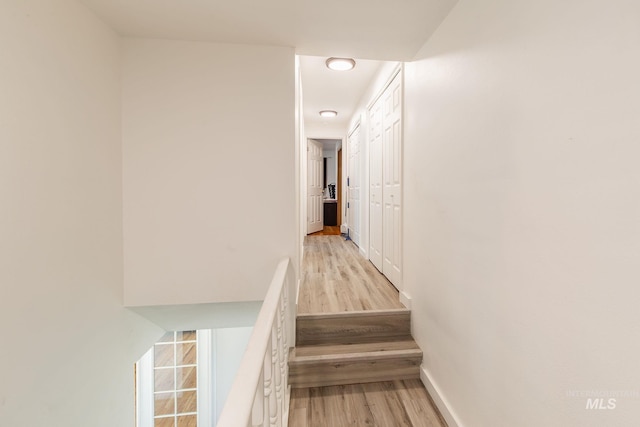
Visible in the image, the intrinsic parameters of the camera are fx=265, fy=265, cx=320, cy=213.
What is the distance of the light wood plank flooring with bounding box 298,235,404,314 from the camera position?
2236 millimetres

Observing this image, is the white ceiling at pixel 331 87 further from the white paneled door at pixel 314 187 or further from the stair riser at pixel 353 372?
the stair riser at pixel 353 372

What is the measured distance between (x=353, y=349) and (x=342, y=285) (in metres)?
0.80

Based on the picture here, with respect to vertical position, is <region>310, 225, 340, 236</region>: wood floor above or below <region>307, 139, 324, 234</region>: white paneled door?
below

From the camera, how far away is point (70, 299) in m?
1.44

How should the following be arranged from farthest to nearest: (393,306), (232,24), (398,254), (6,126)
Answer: (398,254) → (393,306) → (232,24) → (6,126)

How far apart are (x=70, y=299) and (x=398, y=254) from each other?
2342 millimetres

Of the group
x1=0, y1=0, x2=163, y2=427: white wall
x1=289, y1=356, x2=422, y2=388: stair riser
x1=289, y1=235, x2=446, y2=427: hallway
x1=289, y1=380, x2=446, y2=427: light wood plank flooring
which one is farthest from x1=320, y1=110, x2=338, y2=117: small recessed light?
x1=289, y1=380, x2=446, y2=427: light wood plank flooring

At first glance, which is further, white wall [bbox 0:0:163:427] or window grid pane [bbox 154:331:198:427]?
A: window grid pane [bbox 154:331:198:427]

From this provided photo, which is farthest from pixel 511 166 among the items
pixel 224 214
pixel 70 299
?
pixel 70 299

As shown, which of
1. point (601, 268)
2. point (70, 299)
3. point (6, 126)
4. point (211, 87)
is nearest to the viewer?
point (601, 268)

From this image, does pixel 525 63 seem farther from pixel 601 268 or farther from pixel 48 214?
pixel 48 214

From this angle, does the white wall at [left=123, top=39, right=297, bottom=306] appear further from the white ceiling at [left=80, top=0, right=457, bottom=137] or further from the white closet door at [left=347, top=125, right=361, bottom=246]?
the white closet door at [left=347, top=125, right=361, bottom=246]

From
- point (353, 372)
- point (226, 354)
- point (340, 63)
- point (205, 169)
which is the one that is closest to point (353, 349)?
point (353, 372)

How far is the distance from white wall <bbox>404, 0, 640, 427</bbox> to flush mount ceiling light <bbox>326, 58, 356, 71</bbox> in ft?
3.94
